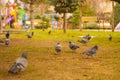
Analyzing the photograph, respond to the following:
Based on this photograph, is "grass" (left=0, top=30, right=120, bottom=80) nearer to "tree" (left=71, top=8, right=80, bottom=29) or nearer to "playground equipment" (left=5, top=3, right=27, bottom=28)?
"tree" (left=71, top=8, right=80, bottom=29)

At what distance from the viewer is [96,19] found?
47094 millimetres

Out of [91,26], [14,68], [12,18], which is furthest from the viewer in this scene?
[12,18]

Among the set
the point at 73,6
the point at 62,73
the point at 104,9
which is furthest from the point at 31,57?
the point at 104,9

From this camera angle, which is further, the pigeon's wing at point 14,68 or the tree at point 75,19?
the tree at point 75,19

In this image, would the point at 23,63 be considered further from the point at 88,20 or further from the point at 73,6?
the point at 88,20

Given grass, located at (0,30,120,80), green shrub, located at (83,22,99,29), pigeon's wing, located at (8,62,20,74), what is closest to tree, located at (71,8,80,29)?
green shrub, located at (83,22,99,29)

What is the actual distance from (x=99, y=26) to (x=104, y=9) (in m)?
8.64

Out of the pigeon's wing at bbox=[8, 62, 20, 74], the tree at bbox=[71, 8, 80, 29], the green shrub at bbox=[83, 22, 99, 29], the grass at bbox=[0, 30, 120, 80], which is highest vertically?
the pigeon's wing at bbox=[8, 62, 20, 74]

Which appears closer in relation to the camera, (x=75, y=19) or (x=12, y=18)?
(x=75, y=19)

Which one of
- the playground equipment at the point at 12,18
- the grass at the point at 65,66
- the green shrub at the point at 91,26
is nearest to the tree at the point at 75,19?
the green shrub at the point at 91,26

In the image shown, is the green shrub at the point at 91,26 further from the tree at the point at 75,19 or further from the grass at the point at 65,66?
the grass at the point at 65,66

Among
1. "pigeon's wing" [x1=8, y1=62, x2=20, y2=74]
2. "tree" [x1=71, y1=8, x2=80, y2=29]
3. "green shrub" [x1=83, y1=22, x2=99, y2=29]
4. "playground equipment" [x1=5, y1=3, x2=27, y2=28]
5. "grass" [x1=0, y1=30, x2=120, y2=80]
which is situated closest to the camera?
"pigeon's wing" [x1=8, y1=62, x2=20, y2=74]

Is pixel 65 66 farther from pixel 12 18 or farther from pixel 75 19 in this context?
pixel 12 18

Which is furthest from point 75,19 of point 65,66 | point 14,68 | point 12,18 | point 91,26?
point 14,68
